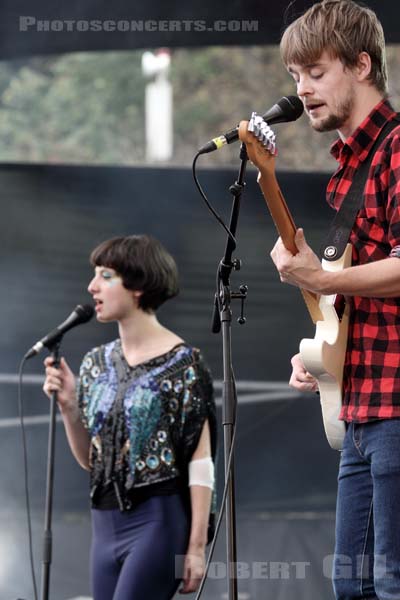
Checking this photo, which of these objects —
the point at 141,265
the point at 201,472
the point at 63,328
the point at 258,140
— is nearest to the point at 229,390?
the point at 258,140

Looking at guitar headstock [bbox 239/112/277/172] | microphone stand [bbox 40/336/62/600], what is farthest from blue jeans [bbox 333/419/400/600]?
microphone stand [bbox 40/336/62/600]

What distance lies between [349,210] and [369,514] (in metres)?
0.66

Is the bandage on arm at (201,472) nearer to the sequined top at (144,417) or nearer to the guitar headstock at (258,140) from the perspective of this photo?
the sequined top at (144,417)

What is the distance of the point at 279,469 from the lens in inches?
182

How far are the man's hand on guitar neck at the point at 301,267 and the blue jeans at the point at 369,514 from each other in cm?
32

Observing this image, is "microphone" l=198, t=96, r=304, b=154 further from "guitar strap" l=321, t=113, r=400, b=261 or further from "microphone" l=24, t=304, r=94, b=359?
"microphone" l=24, t=304, r=94, b=359

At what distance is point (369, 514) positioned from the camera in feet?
7.22

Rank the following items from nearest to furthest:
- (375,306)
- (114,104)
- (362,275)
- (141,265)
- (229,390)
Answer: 1. (362,275)
2. (375,306)
3. (229,390)
4. (141,265)
5. (114,104)

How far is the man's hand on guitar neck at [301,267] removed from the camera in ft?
7.11

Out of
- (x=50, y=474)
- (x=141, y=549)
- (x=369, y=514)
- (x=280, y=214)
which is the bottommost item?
(x=141, y=549)

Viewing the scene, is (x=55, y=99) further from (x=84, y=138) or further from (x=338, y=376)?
(x=338, y=376)

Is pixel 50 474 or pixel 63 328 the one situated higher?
pixel 63 328

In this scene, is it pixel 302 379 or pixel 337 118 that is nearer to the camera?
pixel 337 118

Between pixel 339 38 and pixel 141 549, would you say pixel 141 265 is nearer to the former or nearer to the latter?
pixel 141 549
